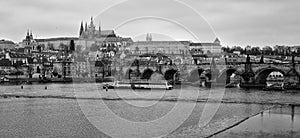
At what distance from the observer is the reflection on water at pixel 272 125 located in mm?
12078

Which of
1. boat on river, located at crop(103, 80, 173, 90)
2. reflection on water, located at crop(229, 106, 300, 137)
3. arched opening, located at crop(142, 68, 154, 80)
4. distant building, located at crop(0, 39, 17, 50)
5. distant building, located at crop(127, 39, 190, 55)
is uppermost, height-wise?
distant building, located at crop(0, 39, 17, 50)

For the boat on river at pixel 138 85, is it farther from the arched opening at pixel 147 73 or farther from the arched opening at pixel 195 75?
the arched opening at pixel 147 73

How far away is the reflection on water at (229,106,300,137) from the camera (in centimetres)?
1208

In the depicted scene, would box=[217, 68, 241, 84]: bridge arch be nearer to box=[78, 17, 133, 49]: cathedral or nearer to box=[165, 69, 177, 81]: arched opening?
box=[165, 69, 177, 81]: arched opening

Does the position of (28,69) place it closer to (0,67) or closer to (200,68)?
(0,67)

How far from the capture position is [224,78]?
53656 mm

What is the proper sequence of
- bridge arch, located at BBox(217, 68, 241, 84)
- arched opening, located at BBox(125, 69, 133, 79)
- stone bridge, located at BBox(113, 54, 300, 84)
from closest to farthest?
stone bridge, located at BBox(113, 54, 300, 84)
bridge arch, located at BBox(217, 68, 241, 84)
arched opening, located at BBox(125, 69, 133, 79)

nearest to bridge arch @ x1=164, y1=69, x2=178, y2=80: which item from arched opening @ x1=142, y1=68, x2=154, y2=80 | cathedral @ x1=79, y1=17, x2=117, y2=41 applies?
arched opening @ x1=142, y1=68, x2=154, y2=80

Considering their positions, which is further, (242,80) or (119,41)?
(119,41)

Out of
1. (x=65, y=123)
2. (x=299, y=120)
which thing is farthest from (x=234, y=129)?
(x=65, y=123)

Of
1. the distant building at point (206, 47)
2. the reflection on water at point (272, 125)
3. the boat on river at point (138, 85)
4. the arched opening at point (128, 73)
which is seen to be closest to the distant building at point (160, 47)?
the distant building at point (206, 47)

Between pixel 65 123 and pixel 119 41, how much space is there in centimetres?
9403

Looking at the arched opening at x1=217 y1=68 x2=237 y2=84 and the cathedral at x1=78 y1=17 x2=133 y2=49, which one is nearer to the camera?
the arched opening at x1=217 y1=68 x2=237 y2=84

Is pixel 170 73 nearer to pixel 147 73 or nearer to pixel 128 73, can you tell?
pixel 147 73
